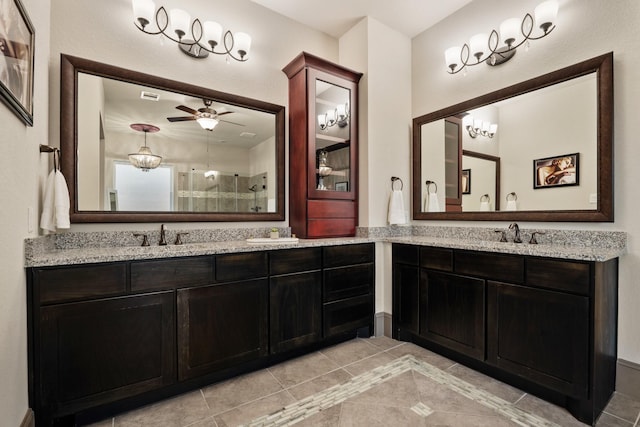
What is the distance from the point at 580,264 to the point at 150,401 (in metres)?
2.67

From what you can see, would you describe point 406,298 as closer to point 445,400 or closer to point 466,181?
point 445,400

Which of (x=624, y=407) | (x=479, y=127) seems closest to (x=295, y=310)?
(x=624, y=407)

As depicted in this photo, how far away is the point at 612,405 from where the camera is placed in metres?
1.88

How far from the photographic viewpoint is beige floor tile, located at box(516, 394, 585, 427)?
5.77 ft

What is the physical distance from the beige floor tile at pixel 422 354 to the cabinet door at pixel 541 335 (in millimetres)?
372

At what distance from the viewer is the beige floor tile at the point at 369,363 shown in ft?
7.65

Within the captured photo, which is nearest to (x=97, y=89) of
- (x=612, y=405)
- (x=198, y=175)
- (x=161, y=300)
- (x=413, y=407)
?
(x=198, y=175)

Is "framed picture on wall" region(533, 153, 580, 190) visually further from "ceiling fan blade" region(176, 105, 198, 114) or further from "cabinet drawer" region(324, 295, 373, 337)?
"ceiling fan blade" region(176, 105, 198, 114)

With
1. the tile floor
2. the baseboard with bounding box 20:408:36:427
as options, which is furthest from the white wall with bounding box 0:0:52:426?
the tile floor

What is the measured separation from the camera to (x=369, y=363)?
2447 mm

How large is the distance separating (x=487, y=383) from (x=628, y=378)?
810 millimetres

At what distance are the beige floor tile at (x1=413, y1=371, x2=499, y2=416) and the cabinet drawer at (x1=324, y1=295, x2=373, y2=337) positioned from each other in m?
0.74

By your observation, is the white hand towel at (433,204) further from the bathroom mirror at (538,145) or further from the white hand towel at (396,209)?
the white hand towel at (396,209)

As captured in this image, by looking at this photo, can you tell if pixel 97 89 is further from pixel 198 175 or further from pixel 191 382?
pixel 191 382
